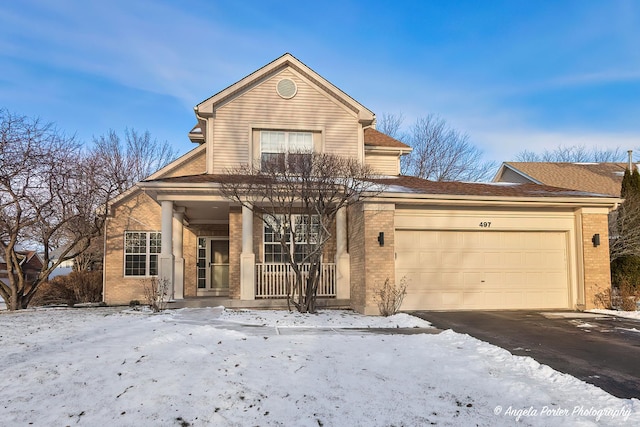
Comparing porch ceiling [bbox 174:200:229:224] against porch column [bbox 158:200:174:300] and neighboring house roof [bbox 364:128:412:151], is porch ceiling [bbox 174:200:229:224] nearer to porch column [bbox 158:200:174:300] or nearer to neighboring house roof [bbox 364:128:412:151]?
porch column [bbox 158:200:174:300]

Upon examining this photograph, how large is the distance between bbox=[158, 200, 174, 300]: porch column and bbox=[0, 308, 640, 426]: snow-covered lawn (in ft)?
14.9

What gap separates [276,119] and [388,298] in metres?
6.70

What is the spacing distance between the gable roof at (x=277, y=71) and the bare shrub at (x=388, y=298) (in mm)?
6071

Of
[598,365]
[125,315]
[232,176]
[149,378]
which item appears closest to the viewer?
[149,378]

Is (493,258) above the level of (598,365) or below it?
above

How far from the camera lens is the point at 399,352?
22.4 feet

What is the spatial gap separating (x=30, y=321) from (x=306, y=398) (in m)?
7.27

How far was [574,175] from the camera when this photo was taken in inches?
997

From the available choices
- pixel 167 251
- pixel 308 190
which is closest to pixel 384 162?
pixel 308 190

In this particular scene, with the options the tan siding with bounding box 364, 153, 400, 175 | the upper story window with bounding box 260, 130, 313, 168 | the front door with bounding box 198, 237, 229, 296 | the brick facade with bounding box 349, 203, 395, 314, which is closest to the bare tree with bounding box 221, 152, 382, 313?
the brick facade with bounding box 349, 203, 395, 314

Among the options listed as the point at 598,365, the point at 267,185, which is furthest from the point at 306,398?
the point at 267,185

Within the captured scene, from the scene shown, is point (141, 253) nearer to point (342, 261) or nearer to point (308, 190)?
point (342, 261)

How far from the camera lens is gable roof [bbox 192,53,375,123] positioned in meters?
14.2

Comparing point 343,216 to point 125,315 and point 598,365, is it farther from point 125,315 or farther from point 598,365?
point 598,365
